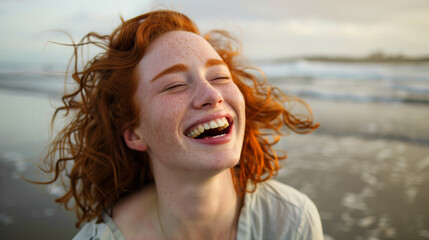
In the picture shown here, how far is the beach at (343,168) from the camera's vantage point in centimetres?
303

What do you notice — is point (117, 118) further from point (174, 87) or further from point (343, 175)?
point (343, 175)

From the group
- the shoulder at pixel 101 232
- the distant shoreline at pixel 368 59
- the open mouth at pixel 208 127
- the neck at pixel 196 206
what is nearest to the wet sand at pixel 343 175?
the shoulder at pixel 101 232

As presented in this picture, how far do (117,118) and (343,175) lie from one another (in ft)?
9.37

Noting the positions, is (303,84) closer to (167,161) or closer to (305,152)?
(305,152)

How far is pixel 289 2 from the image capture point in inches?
365

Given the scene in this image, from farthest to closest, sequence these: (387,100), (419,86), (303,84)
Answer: (303,84) < (419,86) < (387,100)

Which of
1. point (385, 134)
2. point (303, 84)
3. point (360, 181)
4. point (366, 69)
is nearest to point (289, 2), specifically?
point (303, 84)

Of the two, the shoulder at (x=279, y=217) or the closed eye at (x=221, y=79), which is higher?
the closed eye at (x=221, y=79)

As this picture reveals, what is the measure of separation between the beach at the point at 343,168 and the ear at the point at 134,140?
1.55 meters

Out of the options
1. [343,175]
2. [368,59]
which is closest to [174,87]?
[343,175]

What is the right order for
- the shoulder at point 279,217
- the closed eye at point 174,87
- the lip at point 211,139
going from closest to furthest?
the lip at point 211,139 → the closed eye at point 174,87 → the shoulder at point 279,217

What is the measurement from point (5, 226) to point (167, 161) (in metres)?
2.32

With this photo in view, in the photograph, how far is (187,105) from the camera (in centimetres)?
172

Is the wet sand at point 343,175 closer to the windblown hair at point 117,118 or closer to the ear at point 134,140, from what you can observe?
the windblown hair at point 117,118
